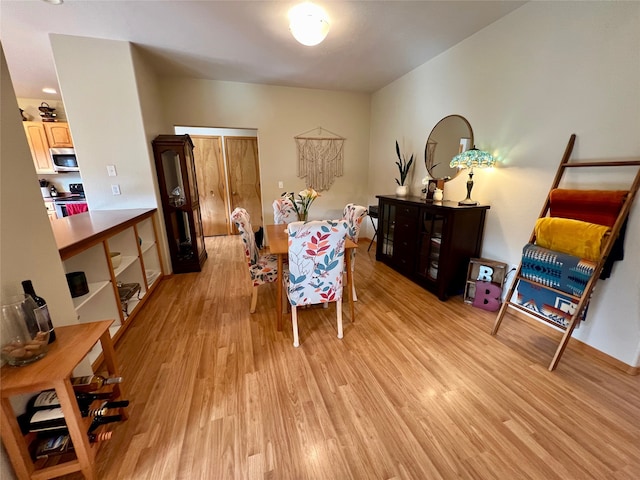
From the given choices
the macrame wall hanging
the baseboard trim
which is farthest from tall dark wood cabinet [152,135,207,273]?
the baseboard trim

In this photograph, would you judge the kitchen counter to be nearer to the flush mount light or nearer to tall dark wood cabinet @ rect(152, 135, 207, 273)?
tall dark wood cabinet @ rect(152, 135, 207, 273)

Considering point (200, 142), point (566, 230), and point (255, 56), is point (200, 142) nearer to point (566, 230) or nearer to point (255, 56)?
point (255, 56)

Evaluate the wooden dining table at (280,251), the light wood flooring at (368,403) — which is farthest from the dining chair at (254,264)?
the light wood flooring at (368,403)

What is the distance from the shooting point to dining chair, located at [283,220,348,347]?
1.77 meters

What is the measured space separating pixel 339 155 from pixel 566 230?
3.57 m

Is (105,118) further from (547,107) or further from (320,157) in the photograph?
(547,107)

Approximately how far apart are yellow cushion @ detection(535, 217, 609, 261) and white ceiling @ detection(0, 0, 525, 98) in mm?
1899

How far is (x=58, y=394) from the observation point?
959mm

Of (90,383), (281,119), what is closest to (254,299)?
(90,383)

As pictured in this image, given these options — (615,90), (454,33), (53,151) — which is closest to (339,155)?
(454,33)

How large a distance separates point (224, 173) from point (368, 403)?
4941mm

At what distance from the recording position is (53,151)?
15.4ft

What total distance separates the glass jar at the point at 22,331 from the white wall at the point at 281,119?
3562 mm

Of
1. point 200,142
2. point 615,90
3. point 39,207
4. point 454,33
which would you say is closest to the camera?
point 39,207
